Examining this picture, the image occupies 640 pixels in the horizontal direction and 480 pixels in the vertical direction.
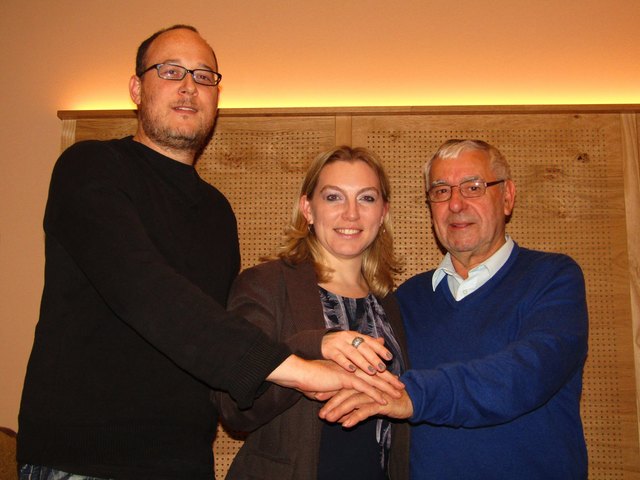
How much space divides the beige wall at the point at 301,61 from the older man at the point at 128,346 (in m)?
1.54

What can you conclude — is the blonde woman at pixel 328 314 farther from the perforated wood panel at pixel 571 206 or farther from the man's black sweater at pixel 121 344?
the perforated wood panel at pixel 571 206

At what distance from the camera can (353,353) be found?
5.27ft

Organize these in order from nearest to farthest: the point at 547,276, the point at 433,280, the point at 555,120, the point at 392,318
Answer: the point at 547,276 < the point at 392,318 < the point at 433,280 < the point at 555,120

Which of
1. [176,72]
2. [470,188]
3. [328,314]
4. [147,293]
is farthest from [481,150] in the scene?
[147,293]

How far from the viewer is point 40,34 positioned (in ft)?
10.6

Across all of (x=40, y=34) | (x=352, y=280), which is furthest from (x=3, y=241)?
(x=352, y=280)

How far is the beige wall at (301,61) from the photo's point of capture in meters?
3.02

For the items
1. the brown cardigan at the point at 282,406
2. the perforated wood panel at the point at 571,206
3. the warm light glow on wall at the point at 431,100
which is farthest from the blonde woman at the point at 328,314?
the warm light glow on wall at the point at 431,100

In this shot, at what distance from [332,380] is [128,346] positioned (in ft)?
2.00

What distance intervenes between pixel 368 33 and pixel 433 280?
63.0 inches

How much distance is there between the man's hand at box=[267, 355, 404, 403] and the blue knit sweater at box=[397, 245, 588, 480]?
0.26 ft

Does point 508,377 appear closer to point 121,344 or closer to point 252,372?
point 252,372

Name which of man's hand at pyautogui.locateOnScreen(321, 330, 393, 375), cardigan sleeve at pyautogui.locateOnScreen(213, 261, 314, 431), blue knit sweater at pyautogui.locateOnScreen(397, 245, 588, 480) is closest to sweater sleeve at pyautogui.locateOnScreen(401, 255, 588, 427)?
blue knit sweater at pyautogui.locateOnScreen(397, 245, 588, 480)

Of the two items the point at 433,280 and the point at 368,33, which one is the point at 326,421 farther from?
the point at 368,33
